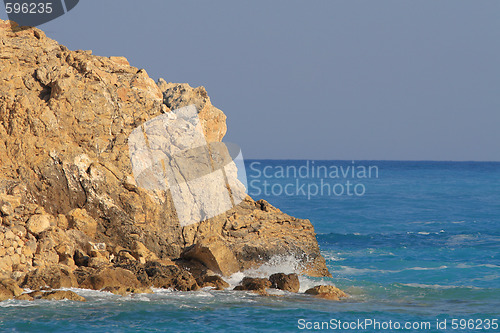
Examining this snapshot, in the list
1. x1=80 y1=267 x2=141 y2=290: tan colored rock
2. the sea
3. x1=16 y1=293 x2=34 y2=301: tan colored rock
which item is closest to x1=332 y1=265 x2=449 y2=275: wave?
the sea

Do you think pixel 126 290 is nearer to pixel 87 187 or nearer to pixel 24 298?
pixel 24 298

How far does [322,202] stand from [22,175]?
3833cm

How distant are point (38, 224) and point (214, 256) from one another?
15.2 feet

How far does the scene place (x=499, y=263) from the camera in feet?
81.2

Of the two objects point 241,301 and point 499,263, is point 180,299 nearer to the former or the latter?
point 241,301

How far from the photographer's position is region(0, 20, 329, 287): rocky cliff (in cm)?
1627

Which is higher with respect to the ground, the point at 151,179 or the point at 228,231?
the point at 151,179

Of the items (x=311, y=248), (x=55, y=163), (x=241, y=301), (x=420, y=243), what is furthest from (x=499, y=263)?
(x=55, y=163)

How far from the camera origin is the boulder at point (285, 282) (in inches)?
659

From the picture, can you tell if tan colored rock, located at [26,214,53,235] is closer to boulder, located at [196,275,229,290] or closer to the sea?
the sea

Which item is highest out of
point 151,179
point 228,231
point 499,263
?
point 151,179
